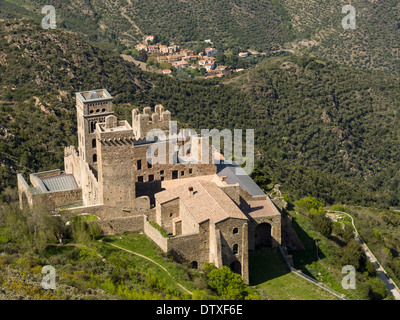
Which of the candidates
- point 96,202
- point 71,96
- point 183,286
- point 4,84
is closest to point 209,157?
point 96,202

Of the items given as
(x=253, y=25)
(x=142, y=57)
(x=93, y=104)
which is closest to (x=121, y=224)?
(x=93, y=104)

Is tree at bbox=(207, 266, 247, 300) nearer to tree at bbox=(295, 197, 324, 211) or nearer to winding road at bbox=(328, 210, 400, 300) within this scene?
winding road at bbox=(328, 210, 400, 300)

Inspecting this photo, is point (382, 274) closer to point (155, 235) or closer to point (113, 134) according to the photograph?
point (155, 235)

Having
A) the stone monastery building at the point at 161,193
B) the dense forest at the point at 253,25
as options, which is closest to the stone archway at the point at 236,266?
the stone monastery building at the point at 161,193

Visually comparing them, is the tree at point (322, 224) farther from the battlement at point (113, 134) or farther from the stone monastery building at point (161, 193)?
the battlement at point (113, 134)

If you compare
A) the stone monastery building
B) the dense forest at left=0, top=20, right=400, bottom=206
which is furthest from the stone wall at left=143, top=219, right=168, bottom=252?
the dense forest at left=0, top=20, right=400, bottom=206
